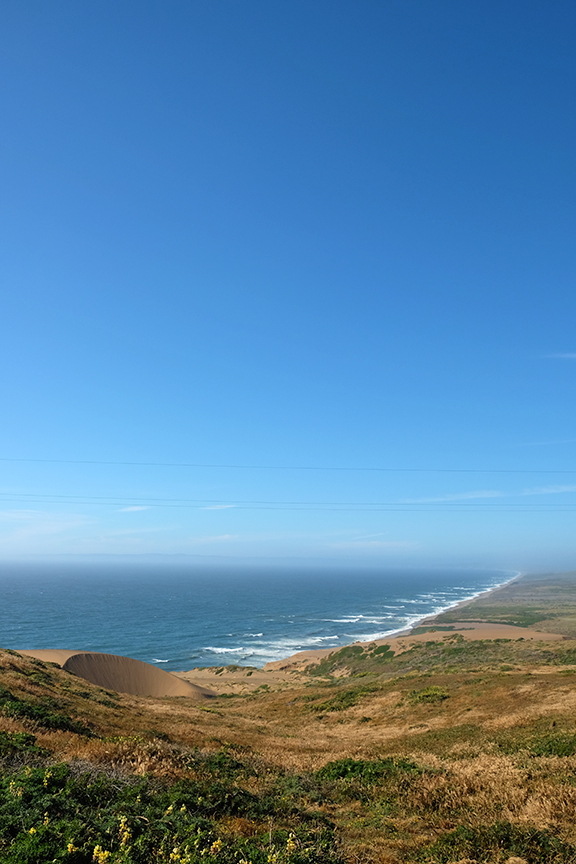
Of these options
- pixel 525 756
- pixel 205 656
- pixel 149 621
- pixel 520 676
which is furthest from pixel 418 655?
pixel 149 621

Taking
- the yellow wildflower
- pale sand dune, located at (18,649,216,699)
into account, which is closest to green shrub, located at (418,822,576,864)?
the yellow wildflower

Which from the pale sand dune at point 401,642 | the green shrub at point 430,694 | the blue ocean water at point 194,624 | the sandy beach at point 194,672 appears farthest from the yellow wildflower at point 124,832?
the blue ocean water at point 194,624

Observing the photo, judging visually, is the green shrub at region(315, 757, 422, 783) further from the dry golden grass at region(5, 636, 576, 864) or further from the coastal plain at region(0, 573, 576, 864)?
the dry golden grass at region(5, 636, 576, 864)

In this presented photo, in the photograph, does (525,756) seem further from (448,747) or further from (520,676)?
(520,676)

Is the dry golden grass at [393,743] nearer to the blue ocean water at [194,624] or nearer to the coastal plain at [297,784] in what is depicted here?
the coastal plain at [297,784]

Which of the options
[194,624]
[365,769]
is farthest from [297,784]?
[194,624]

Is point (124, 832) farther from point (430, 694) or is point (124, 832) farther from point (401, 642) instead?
point (401, 642)

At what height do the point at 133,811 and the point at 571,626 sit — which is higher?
the point at 133,811
